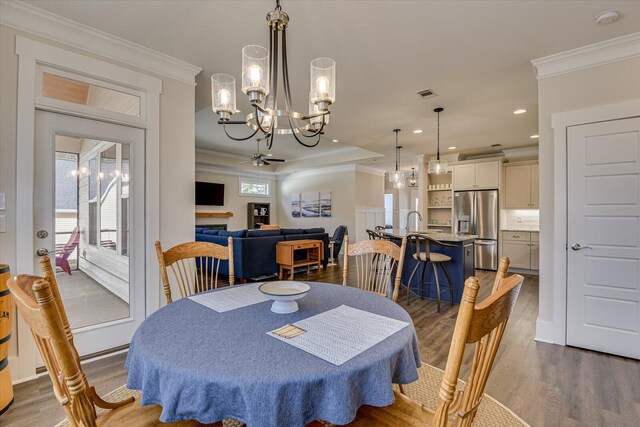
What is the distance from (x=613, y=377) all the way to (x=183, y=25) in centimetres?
419

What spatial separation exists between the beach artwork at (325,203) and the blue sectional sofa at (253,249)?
11.2ft

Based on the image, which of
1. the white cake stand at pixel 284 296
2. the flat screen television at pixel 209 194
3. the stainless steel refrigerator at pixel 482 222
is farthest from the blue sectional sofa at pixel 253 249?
the white cake stand at pixel 284 296

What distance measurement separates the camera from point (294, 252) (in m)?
5.68

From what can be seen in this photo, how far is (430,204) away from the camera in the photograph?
24.4ft

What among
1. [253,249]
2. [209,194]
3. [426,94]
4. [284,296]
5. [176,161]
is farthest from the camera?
[209,194]

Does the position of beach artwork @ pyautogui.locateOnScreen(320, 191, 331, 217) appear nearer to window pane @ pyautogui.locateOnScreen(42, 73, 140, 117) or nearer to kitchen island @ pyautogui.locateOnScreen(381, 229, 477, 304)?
kitchen island @ pyautogui.locateOnScreen(381, 229, 477, 304)

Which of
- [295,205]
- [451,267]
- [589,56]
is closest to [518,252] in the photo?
[451,267]

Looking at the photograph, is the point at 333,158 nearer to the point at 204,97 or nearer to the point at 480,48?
the point at 204,97

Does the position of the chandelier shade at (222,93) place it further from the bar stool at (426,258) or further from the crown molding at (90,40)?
the bar stool at (426,258)

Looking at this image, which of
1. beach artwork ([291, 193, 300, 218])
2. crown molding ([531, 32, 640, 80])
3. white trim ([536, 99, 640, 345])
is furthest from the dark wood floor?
beach artwork ([291, 193, 300, 218])

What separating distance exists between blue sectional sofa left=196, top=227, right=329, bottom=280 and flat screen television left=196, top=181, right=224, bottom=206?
9.68 feet

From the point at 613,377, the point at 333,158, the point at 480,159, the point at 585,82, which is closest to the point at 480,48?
the point at 585,82

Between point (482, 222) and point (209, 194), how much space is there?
7145 millimetres

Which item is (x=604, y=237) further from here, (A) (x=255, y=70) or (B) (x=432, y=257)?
(A) (x=255, y=70)
